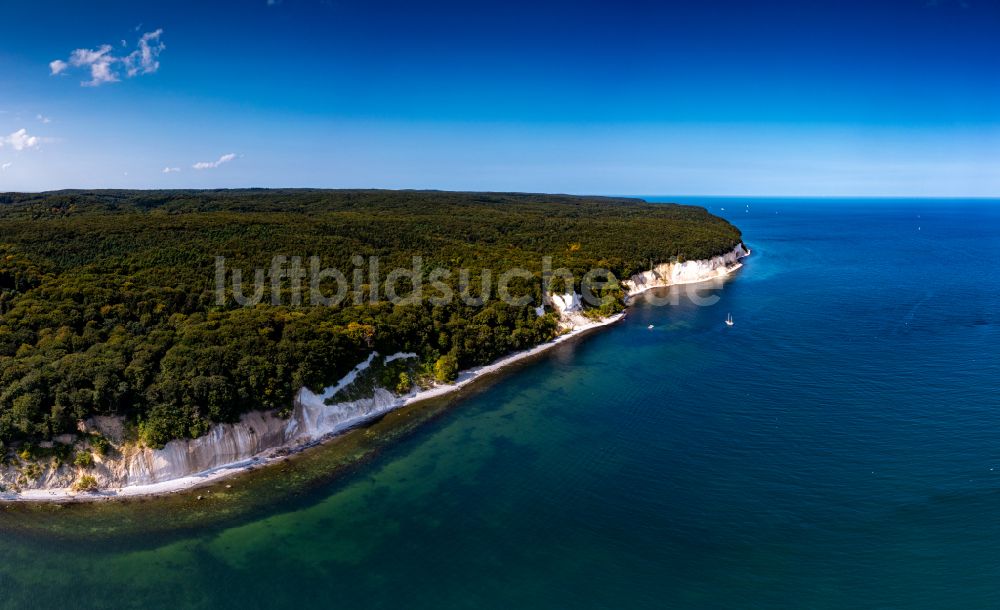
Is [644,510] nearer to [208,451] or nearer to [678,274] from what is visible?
[208,451]

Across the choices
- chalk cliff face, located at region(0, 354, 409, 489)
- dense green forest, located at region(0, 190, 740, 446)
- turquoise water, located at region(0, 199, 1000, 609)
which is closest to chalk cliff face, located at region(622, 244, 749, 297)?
dense green forest, located at region(0, 190, 740, 446)

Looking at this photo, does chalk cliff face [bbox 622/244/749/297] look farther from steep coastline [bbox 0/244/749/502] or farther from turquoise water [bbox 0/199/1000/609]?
steep coastline [bbox 0/244/749/502]

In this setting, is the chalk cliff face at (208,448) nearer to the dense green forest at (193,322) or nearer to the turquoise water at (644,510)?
the dense green forest at (193,322)

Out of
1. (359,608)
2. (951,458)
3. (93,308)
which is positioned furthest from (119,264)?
(951,458)

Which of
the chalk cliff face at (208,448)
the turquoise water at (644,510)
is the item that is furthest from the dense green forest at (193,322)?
the turquoise water at (644,510)

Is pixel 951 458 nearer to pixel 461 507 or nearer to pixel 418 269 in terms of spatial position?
pixel 461 507

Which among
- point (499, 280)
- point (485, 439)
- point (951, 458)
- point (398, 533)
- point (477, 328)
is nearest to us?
point (398, 533)

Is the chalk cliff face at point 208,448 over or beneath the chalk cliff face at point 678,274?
beneath
